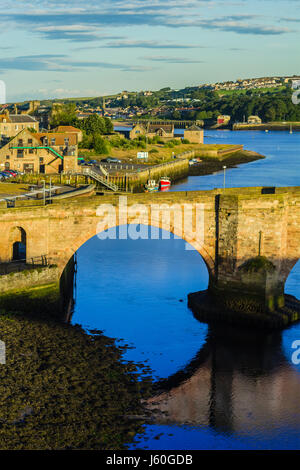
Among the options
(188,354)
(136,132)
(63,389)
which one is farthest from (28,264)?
(136,132)

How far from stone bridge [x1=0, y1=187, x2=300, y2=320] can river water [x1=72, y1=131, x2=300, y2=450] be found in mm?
3042

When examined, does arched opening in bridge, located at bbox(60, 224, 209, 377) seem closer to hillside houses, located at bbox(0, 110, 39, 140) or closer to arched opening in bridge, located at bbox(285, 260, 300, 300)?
arched opening in bridge, located at bbox(285, 260, 300, 300)

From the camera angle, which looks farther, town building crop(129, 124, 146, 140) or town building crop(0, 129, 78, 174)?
town building crop(129, 124, 146, 140)

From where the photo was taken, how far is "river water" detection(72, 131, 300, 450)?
2623cm

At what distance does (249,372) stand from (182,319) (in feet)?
24.8

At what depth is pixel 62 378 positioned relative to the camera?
27.9 m

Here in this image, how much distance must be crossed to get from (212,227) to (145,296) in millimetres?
7677

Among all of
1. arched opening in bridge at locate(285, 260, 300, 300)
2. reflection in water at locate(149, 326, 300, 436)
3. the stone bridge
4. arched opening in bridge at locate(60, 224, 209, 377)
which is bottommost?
reflection in water at locate(149, 326, 300, 436)

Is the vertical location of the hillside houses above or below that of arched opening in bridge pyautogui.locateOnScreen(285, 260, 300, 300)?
above

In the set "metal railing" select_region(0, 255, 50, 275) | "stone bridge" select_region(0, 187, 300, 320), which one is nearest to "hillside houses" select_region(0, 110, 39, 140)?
"metal railing" select_region(0, 255, 50, 275)

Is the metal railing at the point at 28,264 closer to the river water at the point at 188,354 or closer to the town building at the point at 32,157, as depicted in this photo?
the river water at the point at 188,354

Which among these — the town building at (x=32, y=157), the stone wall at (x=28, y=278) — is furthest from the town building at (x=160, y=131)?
the stone wall at (x=28, y=278)
